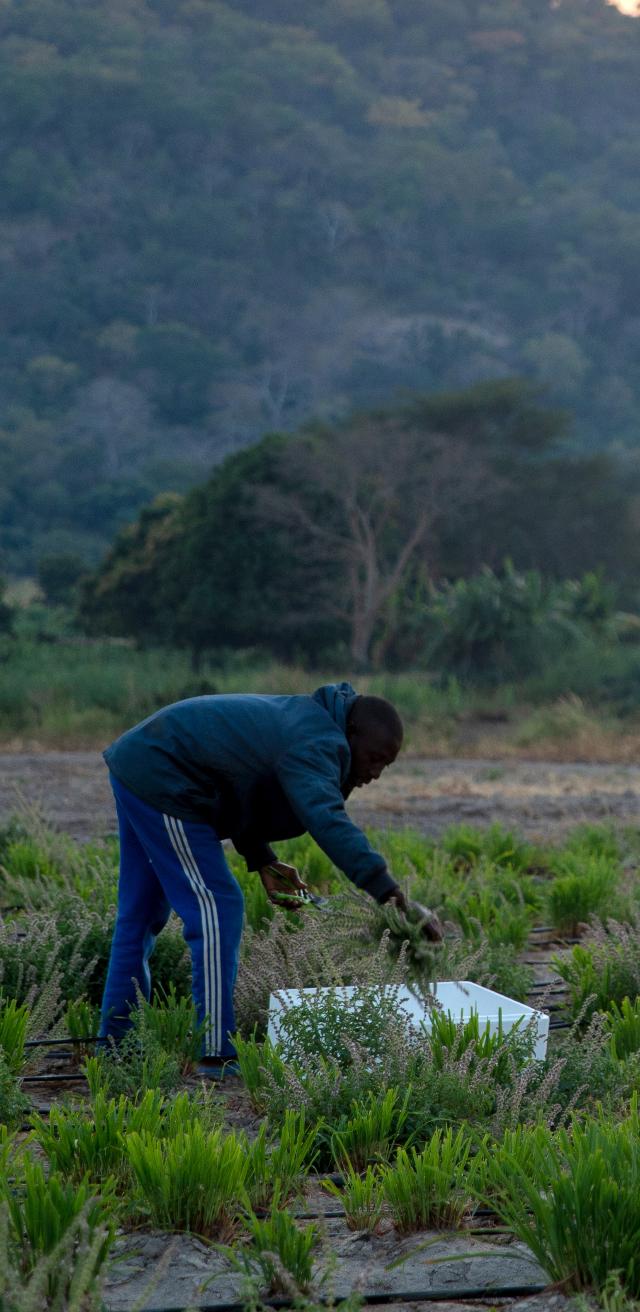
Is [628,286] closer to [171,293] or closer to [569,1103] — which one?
[171,293]

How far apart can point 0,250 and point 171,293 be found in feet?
28.5

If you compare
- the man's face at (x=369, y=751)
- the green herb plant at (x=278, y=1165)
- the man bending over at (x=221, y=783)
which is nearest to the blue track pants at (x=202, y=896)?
the man bending over at (x=221, y=783)

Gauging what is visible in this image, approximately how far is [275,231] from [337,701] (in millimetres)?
86598

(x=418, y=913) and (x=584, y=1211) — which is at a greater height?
(x=584, y=1211)

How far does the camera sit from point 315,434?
3130 centimetres

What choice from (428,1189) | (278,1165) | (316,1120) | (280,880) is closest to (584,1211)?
(428,1189)

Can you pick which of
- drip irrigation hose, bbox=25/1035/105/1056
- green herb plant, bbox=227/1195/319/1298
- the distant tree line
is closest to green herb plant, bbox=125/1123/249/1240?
green herb plant, bbox=227/1195/319/1298

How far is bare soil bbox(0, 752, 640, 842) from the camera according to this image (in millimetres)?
11453

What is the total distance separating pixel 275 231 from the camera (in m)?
88.4

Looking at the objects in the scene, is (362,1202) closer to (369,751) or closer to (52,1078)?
(369,751)

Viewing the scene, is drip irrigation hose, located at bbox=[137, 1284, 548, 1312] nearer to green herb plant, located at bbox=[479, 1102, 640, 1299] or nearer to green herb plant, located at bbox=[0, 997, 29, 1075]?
green herb plant, located at bbox=[479, 1102, 640, 1299]

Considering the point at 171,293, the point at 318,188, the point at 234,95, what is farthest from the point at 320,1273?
the point at 234,95

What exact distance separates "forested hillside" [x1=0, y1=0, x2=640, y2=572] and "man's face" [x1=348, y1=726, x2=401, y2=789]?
4941cm

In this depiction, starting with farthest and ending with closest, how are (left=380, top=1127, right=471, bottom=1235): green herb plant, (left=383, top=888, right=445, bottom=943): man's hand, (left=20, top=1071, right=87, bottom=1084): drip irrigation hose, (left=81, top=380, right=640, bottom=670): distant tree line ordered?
(left=81, top=380, right=640, bottom=670): distant tree line
(left=20, top=1071, right=87, bottom=1084): drip irrigation hose
(left=383, top=888, right=445, bottom=943): man's hand
(left=380, top=1127, right=471, bottom=1235): green herb plant
